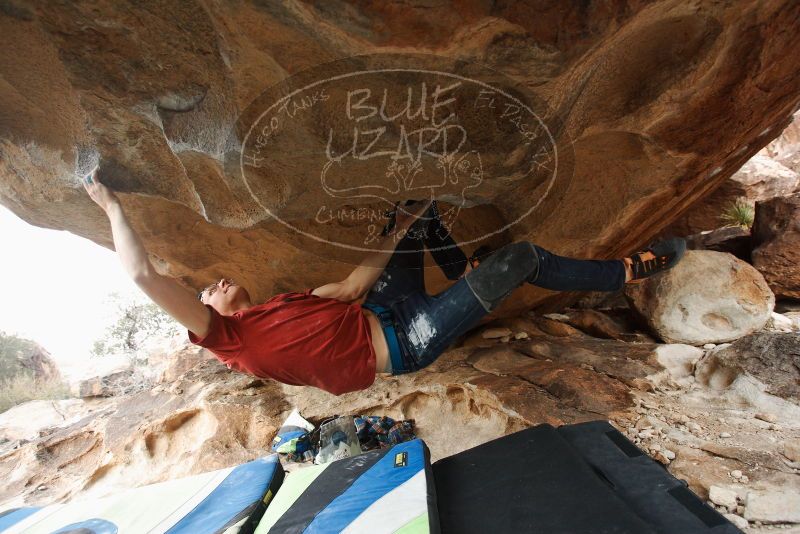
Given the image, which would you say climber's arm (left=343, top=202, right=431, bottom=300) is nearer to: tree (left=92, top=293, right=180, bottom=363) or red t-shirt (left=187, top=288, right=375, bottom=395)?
red t-shirt (left=187, top=288, right=375, bottom=395)

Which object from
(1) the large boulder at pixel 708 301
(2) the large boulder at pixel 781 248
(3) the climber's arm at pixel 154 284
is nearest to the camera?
(3) the climber's arm at pixel 154 284

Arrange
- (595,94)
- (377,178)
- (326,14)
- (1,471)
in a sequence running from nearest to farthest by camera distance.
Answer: (326,14) < (595,94) < (377,178) < (1,471)

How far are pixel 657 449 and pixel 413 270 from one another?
63.2 inches

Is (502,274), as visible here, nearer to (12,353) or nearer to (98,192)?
(98,192)

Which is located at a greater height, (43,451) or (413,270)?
(413,270)

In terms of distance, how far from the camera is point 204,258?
11.8 ft

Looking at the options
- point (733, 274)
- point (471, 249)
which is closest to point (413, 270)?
point (471, 249)

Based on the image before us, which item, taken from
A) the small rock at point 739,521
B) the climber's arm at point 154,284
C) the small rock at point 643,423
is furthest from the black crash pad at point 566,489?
the climber's arm at point 154,284

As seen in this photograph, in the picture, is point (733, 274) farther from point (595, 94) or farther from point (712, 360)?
point (595, 94)

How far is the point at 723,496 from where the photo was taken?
1.65 meters

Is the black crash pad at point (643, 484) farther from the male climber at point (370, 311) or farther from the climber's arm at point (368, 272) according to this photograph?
the climber's arm at point (368, 272)

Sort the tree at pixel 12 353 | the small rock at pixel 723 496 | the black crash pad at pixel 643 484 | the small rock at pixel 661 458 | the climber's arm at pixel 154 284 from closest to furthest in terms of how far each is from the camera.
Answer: the black crash pad at pixel 643 484
the small rock at pixel 723 496
the climber's arm at pixel 154 284
the small rock at pixel 661 458
the tree at pixel 12 353

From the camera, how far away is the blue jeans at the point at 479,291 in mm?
2195

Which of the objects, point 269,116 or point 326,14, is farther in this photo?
point 269,116
